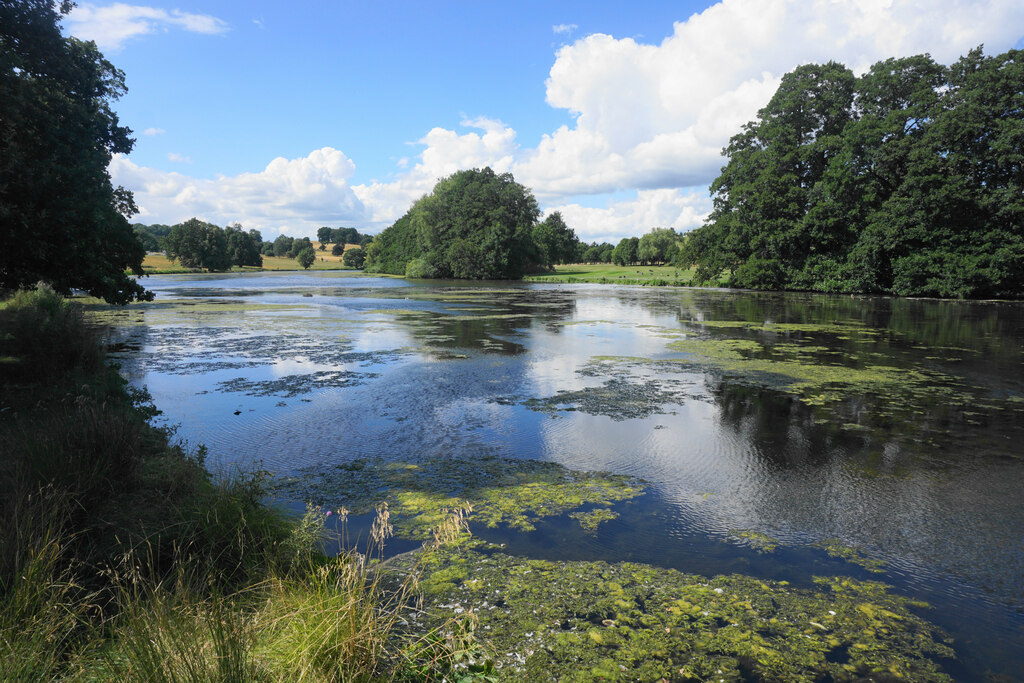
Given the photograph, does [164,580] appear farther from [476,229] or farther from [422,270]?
[422,270]

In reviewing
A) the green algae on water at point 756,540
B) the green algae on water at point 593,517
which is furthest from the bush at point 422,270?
the green algae on water at point 756,540

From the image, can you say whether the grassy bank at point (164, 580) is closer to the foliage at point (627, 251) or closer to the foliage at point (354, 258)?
the foliage at point (627, 251)

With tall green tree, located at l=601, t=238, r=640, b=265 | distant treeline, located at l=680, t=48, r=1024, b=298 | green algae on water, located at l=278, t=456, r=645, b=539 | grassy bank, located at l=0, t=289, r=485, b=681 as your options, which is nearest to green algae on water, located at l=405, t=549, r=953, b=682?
grassy bank, located at l=0, t=289, r=485, b=681

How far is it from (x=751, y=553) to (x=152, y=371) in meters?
12.6

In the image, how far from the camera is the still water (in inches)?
186

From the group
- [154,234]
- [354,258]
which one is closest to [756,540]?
[354,258]

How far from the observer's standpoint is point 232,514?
167 inches

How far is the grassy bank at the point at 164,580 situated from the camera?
8.46ft

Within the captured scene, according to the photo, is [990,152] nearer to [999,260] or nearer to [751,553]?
[999,260]

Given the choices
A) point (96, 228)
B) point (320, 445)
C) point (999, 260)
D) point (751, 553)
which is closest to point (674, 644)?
point (751, 553)

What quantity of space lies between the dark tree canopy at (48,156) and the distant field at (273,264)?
8934 cm

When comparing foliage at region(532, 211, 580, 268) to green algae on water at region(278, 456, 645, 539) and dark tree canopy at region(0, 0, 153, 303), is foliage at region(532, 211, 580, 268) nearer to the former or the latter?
dark tree canopy at region(0, 0, 153, 303)

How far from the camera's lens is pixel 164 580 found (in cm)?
330

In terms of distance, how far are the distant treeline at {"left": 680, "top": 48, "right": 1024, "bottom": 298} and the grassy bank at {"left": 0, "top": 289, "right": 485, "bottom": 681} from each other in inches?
1677
